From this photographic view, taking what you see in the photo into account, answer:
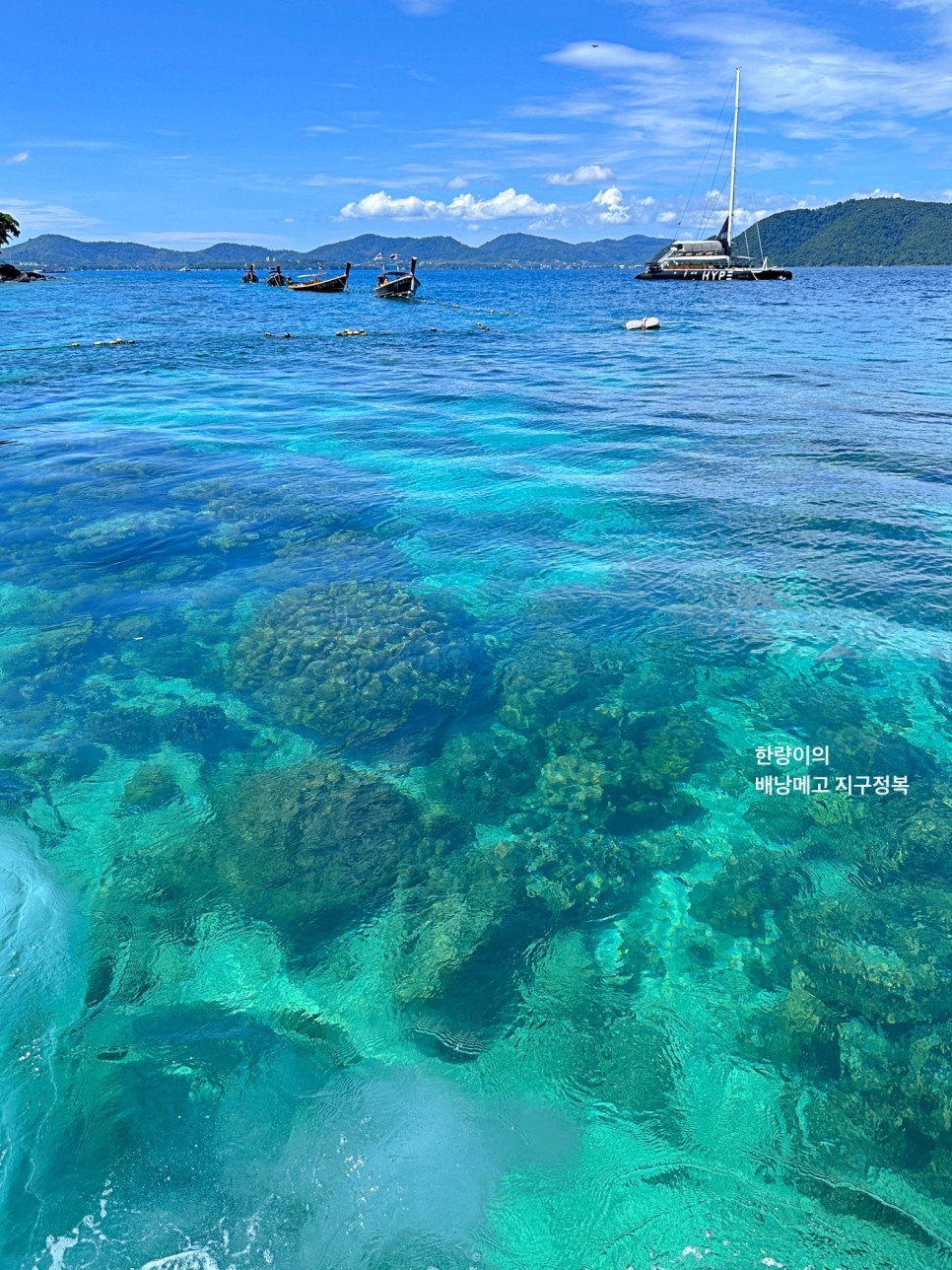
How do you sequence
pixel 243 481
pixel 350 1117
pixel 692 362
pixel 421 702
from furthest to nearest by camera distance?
pixel 692 362, pixel 243 481, pixel 421 702, pixel 350 1117

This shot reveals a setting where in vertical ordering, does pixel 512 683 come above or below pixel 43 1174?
above

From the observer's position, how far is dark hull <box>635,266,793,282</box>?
11594cm

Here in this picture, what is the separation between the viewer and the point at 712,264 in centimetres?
12056

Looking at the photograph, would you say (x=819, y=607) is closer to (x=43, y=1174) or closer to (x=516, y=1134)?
(x=516, y=1134)

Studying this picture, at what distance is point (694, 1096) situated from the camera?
5.44 metres

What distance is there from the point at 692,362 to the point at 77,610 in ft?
110

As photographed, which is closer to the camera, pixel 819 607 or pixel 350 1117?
pixel 350 1117

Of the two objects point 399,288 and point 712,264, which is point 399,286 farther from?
point 712,264

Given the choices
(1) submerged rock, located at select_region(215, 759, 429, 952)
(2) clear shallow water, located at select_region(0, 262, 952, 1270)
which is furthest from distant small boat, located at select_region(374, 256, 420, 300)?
(1) submerged rock, located at select_region(215, 759, 429, 952)

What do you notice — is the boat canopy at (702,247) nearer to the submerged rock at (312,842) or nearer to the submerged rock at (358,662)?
the submerged rock at (358,662)

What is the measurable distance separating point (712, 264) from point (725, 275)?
5830mm

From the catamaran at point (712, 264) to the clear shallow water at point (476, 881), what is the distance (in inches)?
4638

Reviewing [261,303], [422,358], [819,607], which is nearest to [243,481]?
[819,607]

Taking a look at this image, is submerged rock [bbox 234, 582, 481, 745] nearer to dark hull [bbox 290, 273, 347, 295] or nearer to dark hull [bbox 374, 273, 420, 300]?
dark hull [bbox 374, 273, 420, 300]
